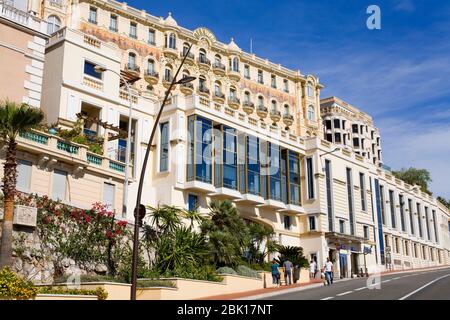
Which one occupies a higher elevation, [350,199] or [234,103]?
[234,103]

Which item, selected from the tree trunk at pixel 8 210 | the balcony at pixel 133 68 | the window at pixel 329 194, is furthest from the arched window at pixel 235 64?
the tree trunk at pixel 8 210

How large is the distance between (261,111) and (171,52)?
13621 mm

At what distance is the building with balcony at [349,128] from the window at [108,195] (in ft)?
199

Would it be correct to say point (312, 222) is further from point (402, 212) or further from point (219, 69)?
point (402, 212)

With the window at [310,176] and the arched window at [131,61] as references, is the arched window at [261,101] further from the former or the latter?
the arched window at [131,61]

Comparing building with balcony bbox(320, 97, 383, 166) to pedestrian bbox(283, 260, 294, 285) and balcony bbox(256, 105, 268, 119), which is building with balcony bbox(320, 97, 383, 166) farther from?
pedestrian bbox(283, 260, 294, 285)

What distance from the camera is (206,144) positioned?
39156mm

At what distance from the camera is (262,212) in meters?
43.8

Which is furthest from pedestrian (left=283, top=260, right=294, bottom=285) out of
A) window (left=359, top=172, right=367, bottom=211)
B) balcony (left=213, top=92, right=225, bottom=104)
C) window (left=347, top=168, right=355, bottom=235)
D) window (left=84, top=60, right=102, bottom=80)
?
balcony (left=213, top=92, right=225, bottom=104)

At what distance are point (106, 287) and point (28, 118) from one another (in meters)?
6.89

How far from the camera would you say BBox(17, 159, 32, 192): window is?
23.9 metres

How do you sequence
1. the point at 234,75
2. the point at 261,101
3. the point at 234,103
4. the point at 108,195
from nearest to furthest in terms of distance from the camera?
the point at 108,195 < the point at 234,103 < the point at 234,75 < the point at 261,101

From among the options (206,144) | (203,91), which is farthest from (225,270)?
(203,91)
